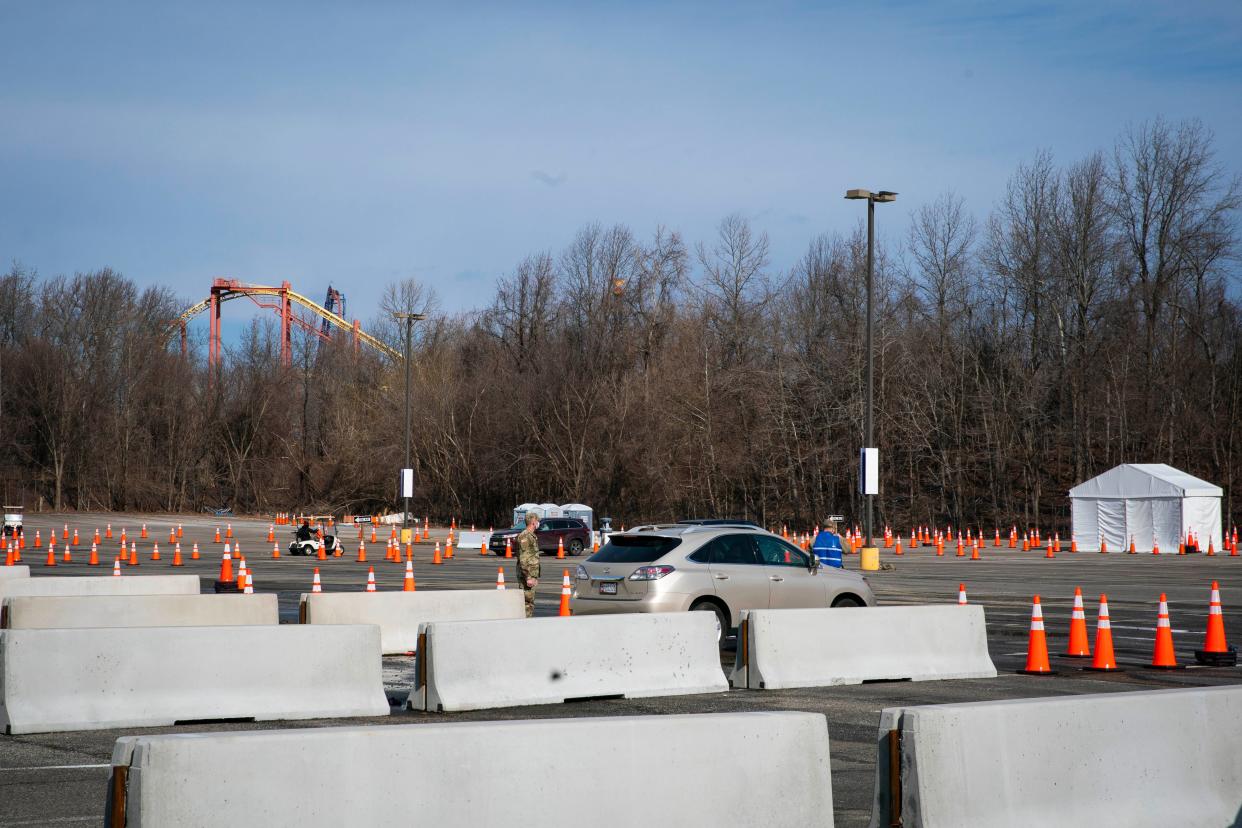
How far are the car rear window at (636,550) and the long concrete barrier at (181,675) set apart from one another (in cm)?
535

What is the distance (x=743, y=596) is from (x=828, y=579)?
122 centimetres

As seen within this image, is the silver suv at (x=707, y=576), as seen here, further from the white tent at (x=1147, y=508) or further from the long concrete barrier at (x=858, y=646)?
the white tent at (x=1147, y=508)

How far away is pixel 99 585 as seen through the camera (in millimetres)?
17594

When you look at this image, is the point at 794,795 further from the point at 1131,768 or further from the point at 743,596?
the point at 743,596

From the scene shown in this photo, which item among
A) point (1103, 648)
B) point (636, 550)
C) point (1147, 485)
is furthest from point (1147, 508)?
point (636, 550)

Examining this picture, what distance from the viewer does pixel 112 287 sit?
92.6 metres

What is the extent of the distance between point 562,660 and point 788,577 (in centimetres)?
515

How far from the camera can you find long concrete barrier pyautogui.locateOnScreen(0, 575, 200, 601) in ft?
55.2

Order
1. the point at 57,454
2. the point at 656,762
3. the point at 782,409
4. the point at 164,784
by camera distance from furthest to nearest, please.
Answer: the point at 57,454 < the point at 782,409 < the point at 656,762 < the point at 164,784

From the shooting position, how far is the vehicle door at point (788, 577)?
16.5 m

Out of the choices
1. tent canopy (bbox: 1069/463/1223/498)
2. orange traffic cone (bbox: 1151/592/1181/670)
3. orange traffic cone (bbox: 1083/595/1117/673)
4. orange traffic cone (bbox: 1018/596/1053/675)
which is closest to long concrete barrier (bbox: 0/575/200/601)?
orange traffic cone (bbox: 1018/596/1053/675)

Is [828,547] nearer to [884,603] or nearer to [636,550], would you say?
[884,603]

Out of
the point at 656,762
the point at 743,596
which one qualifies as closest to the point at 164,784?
the point at 656,762

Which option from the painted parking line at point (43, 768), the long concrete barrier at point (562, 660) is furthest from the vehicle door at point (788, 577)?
the painted parking line at point (43, 768)
